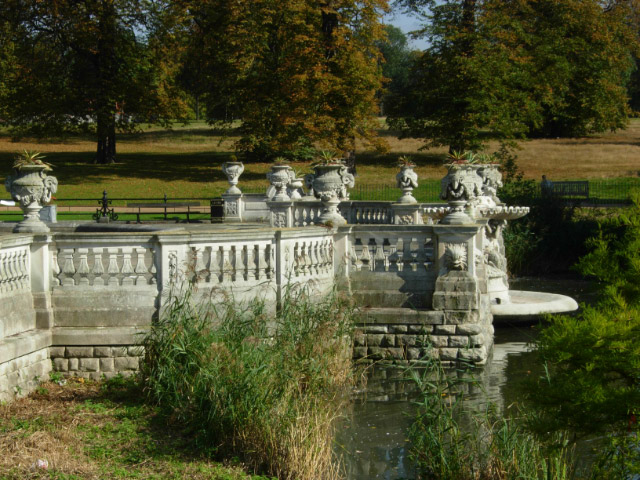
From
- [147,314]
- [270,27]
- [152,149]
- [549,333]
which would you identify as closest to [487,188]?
[147,314]

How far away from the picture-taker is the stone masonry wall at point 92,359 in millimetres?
11102

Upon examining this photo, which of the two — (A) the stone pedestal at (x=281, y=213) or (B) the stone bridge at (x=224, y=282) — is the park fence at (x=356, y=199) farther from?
(B) the stone bridge at (x=224, y=282)

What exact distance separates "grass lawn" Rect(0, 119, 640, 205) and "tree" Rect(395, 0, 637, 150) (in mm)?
2262

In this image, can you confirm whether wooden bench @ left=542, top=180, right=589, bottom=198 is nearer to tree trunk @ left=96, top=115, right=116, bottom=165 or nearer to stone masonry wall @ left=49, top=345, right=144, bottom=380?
tree trunk @ left=96, top=115, right=116, bottom=165

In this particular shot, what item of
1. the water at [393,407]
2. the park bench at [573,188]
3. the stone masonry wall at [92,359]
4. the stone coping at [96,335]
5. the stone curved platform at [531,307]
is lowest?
the water at [393,407]

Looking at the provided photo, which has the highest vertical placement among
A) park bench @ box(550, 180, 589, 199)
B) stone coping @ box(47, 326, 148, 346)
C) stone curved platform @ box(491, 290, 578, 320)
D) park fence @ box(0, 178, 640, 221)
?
park bench @ box(550, 180, 589, 199)

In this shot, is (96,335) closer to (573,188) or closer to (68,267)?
(68,267)

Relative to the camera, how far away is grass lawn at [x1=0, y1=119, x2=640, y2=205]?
39656 millimetres

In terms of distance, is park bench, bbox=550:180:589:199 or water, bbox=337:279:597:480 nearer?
water, bbox=337:279:597:480

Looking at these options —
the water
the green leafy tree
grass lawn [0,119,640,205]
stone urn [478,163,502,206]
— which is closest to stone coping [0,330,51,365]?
the water

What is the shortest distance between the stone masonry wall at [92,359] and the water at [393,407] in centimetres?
272

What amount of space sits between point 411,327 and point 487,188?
6055 mm

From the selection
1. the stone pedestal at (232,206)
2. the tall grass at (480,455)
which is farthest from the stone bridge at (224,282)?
the stone pedestal at (232,206)

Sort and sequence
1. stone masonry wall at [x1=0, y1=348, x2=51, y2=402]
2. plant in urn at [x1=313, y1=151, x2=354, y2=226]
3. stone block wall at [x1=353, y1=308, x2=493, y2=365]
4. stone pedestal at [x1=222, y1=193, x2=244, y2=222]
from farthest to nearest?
1. stone pedestal at [x1=222, y1=193, x2=244, y2=222]
2. plant in urn at [x1=313, y1=151, x2=354, y2=226]
3. stone block wall at [x1=353, y1=308, x2=493, y2=365]
4. stone masonry wall at [x1=0, y1=348, x2=51, y2=402]
